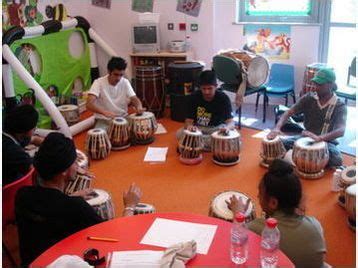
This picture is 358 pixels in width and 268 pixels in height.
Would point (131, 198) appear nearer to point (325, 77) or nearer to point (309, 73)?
point (325, 77)

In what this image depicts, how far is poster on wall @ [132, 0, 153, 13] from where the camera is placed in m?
5.77

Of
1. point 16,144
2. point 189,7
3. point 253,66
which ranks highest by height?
point 189,7

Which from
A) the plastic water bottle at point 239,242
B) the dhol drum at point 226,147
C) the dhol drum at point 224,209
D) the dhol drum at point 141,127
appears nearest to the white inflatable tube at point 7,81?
the dhol drum at point 141,127

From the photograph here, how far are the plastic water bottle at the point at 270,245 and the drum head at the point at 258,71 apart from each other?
3369 millimetres

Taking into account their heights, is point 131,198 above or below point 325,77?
below

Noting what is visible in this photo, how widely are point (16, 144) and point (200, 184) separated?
1.64 metres

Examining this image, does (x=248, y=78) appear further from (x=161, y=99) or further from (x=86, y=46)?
(x=86, y=46)

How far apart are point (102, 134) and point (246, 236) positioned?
2.66 m

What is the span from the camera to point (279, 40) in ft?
18.3

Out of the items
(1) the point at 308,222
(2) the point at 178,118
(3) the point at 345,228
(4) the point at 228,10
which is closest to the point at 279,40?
(4) the point at 228,10

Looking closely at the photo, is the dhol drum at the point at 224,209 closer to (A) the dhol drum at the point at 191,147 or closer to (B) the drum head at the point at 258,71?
(A) the dhol drum at the point at 191,147

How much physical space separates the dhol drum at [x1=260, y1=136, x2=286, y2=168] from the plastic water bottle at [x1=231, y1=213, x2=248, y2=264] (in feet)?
7.18

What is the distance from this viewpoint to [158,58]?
5.75 meters

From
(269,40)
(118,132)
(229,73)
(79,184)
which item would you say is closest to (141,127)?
(118,132)
